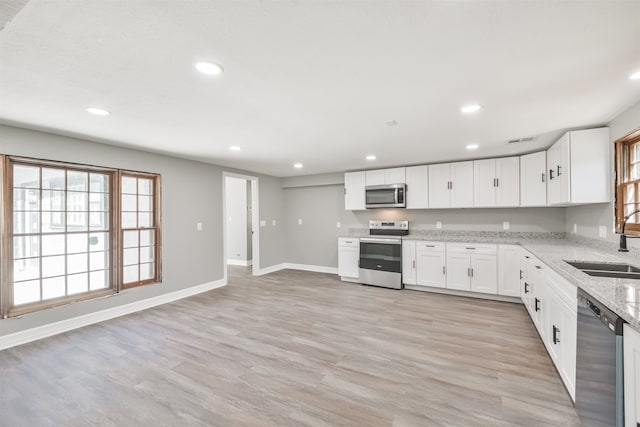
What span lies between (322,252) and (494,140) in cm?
424

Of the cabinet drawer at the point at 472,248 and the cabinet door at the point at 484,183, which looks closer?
the cabinet drawer at the point at 472,248

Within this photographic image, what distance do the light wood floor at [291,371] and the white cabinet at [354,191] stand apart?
2420 millimetres

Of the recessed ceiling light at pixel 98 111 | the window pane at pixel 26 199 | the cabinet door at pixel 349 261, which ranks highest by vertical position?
the recessed ceiling light at pixel 98 111

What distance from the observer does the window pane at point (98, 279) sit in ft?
12.0

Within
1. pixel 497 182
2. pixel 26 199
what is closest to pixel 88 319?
pixel 26 199

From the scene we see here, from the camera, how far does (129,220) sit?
404cm

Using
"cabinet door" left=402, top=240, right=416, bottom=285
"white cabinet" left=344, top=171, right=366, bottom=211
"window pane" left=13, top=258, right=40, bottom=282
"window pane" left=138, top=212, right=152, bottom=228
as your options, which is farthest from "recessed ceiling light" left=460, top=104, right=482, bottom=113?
"window pane" left=13, top=258, right=40, bottom=282

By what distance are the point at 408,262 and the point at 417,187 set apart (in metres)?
1.40

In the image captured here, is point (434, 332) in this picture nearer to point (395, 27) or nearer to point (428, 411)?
point (428, 411)

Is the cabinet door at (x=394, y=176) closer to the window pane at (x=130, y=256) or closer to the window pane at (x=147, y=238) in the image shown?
the window pane at (x=147, y=238)

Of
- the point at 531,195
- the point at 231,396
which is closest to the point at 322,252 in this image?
the point at 531,195

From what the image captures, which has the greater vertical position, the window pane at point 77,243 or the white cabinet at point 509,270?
the window pane at point 77,243

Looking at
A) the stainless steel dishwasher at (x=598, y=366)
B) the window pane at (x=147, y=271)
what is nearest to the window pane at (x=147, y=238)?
the window pane at (x=147, y=271)

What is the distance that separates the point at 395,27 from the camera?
1.42m
